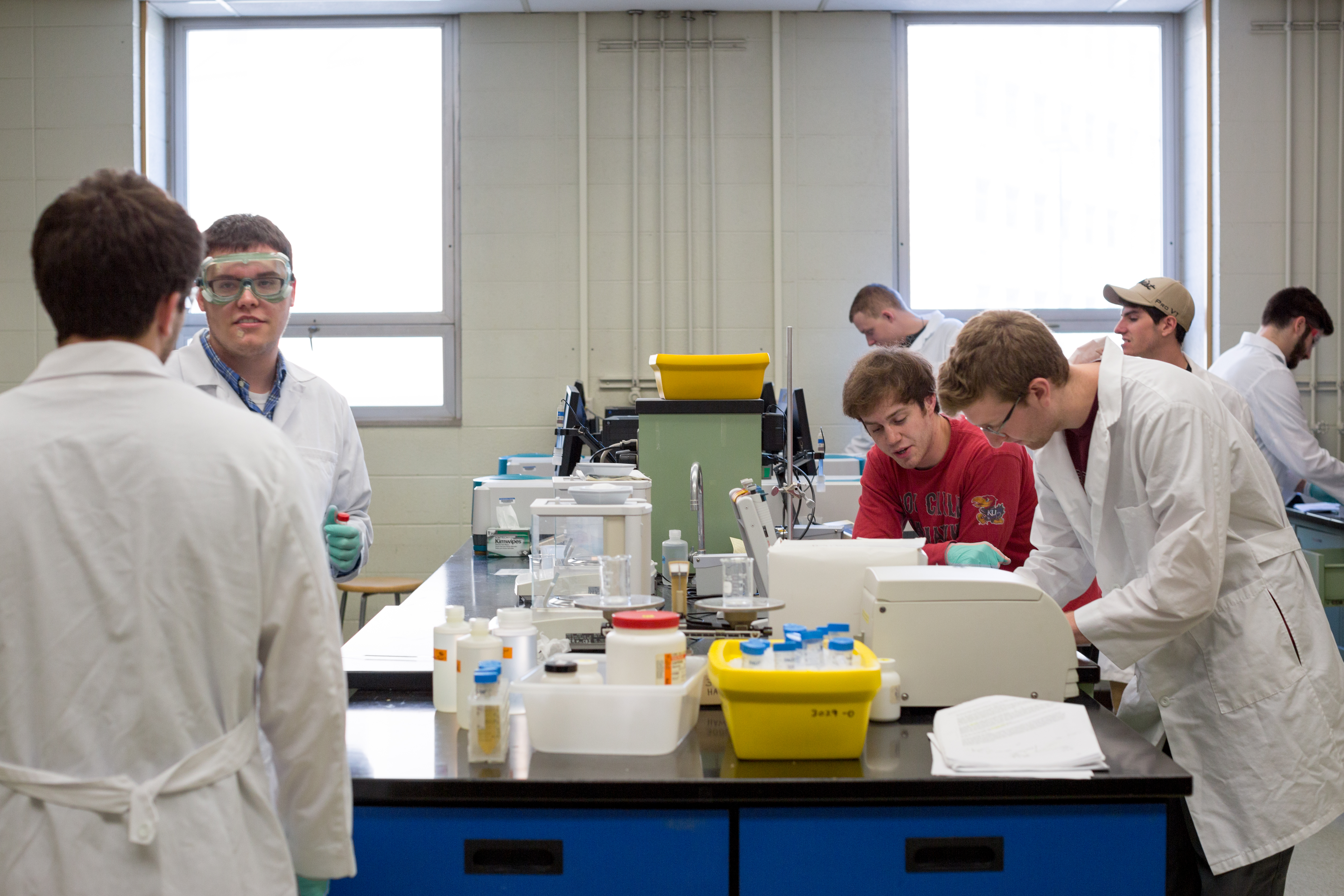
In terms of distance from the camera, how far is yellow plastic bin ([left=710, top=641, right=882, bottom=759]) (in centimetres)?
134

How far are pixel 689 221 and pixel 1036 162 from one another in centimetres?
175

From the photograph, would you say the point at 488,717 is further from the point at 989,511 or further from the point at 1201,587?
the point at 989,511

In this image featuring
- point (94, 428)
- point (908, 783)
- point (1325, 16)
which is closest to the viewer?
point (94, 428)

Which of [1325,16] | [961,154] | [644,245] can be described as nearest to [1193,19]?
[1325,16]

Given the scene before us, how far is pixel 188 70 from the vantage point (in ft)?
16.4

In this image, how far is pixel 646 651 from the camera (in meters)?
1.42

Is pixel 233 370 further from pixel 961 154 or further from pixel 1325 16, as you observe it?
pixel 1325 16

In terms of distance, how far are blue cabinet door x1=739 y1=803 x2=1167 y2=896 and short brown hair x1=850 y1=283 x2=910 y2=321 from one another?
330cm

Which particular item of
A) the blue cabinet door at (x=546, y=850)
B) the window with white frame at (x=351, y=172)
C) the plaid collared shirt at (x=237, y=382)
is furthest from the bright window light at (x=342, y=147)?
the blue cabinet door at (x=546, y=850)

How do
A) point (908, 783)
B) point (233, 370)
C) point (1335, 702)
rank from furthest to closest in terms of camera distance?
point (233, 370) → point (1335, 702) → point (908, 783)

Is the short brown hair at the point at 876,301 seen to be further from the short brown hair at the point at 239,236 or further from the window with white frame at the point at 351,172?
the short brown hair at the point at 239,236

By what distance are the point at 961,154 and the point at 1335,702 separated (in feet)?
12.6

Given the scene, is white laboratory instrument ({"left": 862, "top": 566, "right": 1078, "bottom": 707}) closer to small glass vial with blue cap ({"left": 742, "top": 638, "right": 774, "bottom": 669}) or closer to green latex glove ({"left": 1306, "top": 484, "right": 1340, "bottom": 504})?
small glass vial with blue cap ({"left": 742, "top": 638, "right": 774, "bottom": 669})

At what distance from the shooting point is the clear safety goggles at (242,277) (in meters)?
1.96
